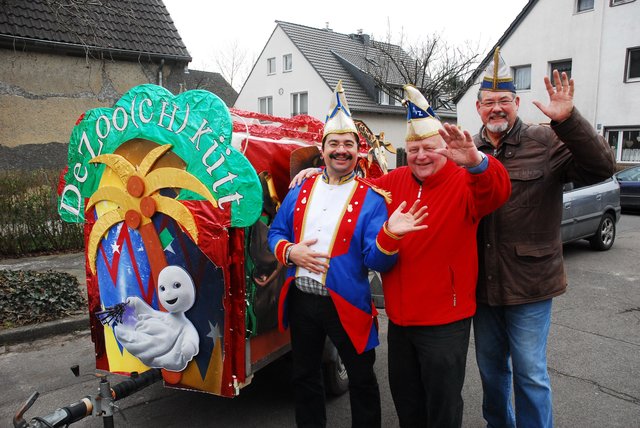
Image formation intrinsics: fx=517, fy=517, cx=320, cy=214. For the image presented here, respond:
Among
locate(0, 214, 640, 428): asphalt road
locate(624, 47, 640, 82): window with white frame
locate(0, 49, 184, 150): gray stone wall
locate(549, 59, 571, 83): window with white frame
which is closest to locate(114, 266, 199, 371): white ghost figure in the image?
locate(0, 214, 640, 428): asphalt road

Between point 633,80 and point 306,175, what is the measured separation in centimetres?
1904

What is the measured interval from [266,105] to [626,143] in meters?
20.2

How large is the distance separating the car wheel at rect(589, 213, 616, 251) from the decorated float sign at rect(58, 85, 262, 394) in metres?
8.03

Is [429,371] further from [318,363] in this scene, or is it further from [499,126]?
[499,126]

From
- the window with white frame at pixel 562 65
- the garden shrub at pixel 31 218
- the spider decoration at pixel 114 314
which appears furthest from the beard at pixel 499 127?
the window with white frame at pixel 562 65

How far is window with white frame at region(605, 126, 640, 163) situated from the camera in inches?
716

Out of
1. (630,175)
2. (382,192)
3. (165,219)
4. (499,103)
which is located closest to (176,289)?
(165,219)

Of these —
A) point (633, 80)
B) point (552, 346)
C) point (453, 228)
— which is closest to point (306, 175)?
point (453, 228)

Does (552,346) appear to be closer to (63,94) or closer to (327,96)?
(63,94)

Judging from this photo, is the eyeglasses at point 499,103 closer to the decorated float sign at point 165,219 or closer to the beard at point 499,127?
the beard at point 499,127

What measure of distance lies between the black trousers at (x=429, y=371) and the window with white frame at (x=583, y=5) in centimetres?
2092

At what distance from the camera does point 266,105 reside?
3216 cm

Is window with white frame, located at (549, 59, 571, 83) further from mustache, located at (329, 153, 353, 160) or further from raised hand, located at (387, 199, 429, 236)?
raised hand, located at (387, 199, 429, 236)

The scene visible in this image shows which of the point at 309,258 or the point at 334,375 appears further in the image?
the point at 334,375
